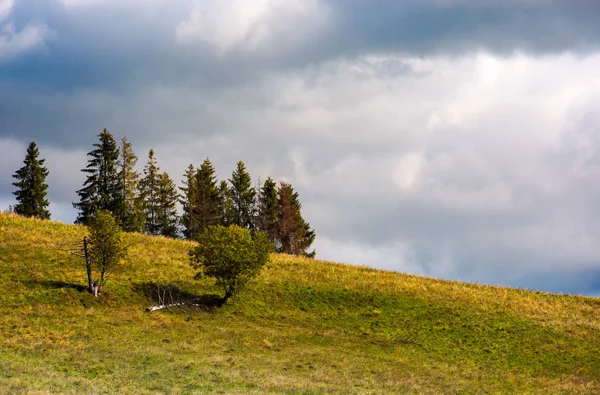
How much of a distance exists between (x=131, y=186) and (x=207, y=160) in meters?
16.5

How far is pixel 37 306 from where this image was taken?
40062 mm

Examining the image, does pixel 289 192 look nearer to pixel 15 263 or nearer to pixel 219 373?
pixel 15 263

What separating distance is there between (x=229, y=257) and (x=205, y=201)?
43141mm

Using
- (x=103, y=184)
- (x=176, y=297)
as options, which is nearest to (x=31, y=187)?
(x=103, y=184)

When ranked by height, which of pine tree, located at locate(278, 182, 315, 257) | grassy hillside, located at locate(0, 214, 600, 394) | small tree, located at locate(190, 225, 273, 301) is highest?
pine tree, located at locate(278, 182, 315, 257)

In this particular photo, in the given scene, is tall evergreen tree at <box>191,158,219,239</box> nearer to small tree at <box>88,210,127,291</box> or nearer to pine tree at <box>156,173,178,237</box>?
pine tree at <box>156,173,178,237</box>

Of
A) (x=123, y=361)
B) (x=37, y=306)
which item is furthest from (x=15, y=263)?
(x=123, y=361)

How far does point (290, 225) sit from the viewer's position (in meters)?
91.8

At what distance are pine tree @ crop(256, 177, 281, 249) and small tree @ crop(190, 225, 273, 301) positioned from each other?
41308mm

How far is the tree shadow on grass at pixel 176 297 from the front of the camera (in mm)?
45625

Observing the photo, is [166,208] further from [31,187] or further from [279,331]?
[279,331]

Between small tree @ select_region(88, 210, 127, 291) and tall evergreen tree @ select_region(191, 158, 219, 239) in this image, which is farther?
tall evergreen tree @ select_region(191, 158, 219, 239)

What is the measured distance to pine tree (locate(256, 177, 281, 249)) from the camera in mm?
90688

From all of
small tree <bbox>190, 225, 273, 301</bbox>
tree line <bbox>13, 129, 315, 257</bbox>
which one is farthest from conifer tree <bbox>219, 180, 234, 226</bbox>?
small tree <bbox>190, 225, 273, 301</bbox>
